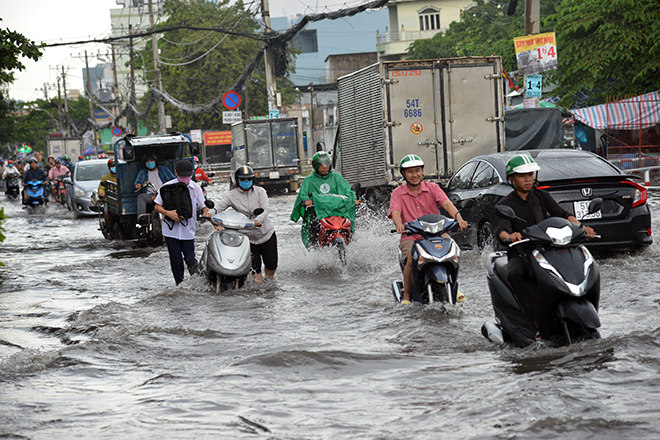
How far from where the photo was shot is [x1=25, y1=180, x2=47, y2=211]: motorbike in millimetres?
27422

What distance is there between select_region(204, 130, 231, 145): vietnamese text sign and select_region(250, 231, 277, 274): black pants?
50209 mm

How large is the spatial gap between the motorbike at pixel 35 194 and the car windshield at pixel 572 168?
20913mm

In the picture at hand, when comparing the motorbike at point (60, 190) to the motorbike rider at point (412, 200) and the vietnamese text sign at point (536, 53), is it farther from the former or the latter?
the motorbike rider at point (412, 200)

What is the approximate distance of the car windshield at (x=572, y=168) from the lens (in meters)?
10.2

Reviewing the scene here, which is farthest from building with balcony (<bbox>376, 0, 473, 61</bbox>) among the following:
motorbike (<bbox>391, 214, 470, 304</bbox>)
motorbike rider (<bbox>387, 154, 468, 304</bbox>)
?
motorbike (<bbox>391, 214, 470, 304</bbox>)

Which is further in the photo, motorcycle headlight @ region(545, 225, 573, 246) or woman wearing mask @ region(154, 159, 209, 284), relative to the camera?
woman wearing mask @ region(154, 159, 209, 284)

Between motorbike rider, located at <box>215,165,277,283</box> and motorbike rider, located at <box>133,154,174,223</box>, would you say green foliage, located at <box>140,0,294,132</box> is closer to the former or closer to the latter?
motorbike rider, located at <box>133,154,174,223</box>

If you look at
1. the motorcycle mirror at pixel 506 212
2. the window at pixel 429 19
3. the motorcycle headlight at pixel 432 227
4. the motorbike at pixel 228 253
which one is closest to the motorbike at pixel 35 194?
the motorbike at pixel 228 253

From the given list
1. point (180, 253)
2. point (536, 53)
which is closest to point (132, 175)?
point (180, 253)

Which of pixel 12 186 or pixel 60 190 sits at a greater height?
pixel 12 186

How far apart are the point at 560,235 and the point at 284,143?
26.2m

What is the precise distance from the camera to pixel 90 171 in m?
25.6

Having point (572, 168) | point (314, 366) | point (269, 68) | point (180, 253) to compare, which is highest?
point (269, 68)

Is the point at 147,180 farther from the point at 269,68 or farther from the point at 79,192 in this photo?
the point at 269,68
